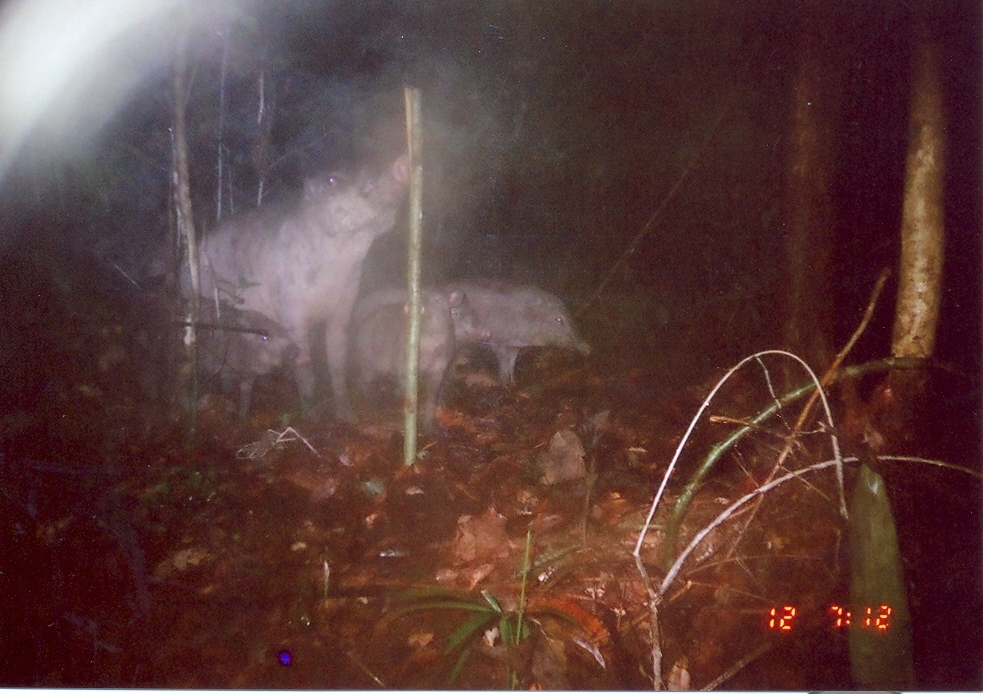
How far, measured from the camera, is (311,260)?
1781 millimetres

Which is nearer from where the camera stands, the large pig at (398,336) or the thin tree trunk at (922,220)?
the thin tree trunk at (922,220)

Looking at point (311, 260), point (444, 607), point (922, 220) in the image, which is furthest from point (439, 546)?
point (922, 220)

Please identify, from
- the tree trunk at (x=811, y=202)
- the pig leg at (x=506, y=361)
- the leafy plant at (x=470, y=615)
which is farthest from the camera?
the pig leg at (x=506, y=361)

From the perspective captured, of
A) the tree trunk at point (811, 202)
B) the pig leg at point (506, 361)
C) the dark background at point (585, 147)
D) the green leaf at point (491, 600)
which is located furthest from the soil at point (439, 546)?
the dark background at point (585, 147)

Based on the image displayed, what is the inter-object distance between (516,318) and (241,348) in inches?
35.2

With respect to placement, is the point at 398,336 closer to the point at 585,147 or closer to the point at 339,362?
the point at 339,362

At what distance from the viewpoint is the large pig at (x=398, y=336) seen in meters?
1.66

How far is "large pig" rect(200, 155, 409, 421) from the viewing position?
160cm

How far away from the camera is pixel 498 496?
5.12 ft

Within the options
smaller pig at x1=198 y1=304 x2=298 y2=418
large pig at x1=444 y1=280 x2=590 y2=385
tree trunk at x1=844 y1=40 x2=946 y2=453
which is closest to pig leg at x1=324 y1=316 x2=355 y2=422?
smaller pig at x1=198 y1=304 x2=298 y2=418

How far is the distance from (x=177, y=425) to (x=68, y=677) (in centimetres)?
70

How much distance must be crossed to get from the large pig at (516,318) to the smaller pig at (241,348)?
61 centimetres

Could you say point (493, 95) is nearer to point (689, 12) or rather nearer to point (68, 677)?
point (689, 12)

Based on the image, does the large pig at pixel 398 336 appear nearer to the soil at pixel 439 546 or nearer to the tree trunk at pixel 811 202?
the soil at pixel 439 546
